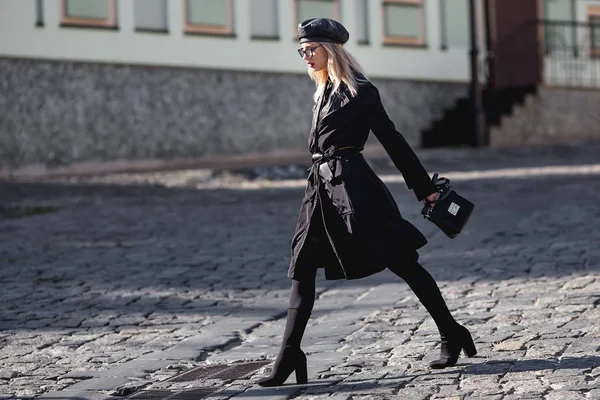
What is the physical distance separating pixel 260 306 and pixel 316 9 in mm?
19619

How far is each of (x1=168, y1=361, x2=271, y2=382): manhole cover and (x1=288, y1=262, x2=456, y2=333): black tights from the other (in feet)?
2.05

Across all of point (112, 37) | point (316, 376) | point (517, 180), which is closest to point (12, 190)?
point (112, 37)

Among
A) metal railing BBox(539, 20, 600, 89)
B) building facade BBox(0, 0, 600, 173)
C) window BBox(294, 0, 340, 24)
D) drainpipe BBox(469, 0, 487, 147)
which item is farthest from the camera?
metal railing BBox(539, 20, 600, 89)

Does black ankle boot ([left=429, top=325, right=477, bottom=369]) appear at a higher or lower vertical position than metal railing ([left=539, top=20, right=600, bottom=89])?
lower

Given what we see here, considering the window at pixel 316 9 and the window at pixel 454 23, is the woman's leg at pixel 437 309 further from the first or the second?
the window at pixel 454 23

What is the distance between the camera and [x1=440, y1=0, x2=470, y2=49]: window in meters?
30.1

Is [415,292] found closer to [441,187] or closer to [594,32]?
[441,187]

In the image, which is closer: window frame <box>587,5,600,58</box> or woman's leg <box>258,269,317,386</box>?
woman's leg <box>258,269,317,386</box>

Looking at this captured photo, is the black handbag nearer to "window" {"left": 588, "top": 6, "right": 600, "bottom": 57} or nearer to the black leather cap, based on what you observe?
the black leather cap

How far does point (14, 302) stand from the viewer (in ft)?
30.6

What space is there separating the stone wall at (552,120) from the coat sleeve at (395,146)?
73.0 feet

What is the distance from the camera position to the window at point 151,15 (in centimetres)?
2533

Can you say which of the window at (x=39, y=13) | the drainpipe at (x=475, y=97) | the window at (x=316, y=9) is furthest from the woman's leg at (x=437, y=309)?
the window at (x=316, y=9)

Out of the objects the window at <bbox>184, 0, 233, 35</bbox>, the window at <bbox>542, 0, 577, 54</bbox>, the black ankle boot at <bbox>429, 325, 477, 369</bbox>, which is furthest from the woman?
the window at <bbox>542, 0, 577, 54</bbox>
